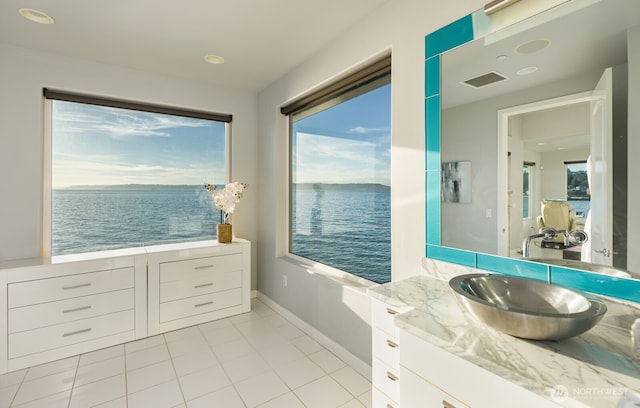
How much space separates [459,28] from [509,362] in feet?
5.16

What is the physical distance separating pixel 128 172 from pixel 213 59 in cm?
150

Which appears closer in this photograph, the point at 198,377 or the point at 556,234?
the point at 556,234

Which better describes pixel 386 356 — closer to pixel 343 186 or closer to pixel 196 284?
pixel 343 186

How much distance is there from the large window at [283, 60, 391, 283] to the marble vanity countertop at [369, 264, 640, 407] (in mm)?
1084

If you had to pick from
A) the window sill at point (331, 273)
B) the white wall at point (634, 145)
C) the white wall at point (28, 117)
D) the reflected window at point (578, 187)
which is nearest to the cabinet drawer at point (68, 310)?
the white wall at point (28, 117)

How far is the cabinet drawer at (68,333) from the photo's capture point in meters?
2.26

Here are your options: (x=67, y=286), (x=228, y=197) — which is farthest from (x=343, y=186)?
(x=67, y=286)

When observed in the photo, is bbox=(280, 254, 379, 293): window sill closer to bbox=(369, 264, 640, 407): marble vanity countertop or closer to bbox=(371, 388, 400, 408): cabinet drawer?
bbox=(371, 388, 400, 408): cabinet drawer

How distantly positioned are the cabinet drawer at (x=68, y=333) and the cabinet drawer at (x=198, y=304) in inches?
11.4

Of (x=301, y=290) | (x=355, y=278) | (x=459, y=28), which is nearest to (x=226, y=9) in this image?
(x=459, y=28)

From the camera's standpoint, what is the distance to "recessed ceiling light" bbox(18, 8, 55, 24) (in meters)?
2.04

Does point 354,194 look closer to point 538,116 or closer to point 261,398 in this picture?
point 538,116

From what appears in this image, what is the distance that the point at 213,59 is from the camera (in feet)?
9.20

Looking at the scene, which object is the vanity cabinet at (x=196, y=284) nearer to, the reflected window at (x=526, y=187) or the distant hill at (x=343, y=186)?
the distant hill at (x=343, y=186)
